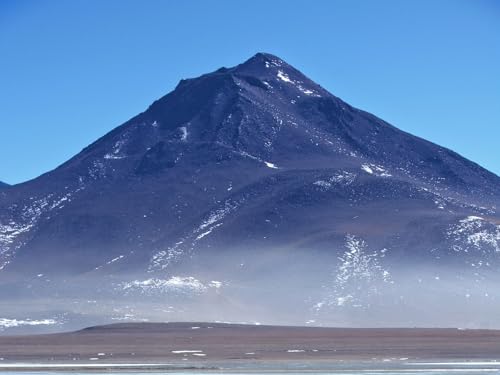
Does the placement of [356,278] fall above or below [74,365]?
above

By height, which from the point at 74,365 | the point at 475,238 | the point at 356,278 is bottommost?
the point at 74,365

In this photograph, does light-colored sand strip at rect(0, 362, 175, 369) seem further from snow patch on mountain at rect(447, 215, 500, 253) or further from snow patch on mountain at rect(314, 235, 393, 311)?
snow patch on mountain at rect(447, 215, 500, 253)

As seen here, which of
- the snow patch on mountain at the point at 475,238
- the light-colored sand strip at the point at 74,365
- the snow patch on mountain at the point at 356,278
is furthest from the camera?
the snow patch on mountain at the point at 475,238

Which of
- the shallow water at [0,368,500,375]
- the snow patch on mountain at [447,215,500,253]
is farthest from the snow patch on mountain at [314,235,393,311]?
the shallow water at [0,368,500,375]

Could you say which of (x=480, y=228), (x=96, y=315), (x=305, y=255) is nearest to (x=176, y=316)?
(x=96, y=315)

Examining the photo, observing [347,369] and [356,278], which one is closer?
[347,369]

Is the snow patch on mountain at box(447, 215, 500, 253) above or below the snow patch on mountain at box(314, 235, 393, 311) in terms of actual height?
above

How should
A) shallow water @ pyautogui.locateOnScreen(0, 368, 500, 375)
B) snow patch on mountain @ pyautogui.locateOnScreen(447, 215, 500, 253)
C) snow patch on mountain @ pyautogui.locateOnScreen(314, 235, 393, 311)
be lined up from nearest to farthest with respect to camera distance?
shallow water @ pyautogui.locateOnScreen(0, 368, 500, 375)
snow patch on mountain @ pyautogui.locateOnScreen(314, 235, 393, 311)
snow patch on mountain @ pyautogui.locateOnScreen(447, 215, 500, 253)

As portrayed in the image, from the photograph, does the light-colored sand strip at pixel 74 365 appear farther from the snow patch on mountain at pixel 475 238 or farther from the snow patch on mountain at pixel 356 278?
the snow patch on mountain at pixel 475 238

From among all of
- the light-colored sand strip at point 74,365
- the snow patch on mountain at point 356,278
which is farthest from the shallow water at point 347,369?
the snow patch on mountain at point 356,278

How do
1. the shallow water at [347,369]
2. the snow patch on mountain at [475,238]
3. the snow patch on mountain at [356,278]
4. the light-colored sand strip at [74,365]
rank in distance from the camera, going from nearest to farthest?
the shallow water at [347,369] → the light-colored sand strip at [74,365] → the snow patch on mountain at [356,278] → the snow patch on mountain at [475,238]

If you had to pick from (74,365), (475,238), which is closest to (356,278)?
(475,238)

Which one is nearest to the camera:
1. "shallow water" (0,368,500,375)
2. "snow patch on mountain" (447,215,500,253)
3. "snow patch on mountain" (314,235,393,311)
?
"shallow water" (0,368,500,375)

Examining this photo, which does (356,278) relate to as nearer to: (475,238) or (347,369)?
(475,238)
